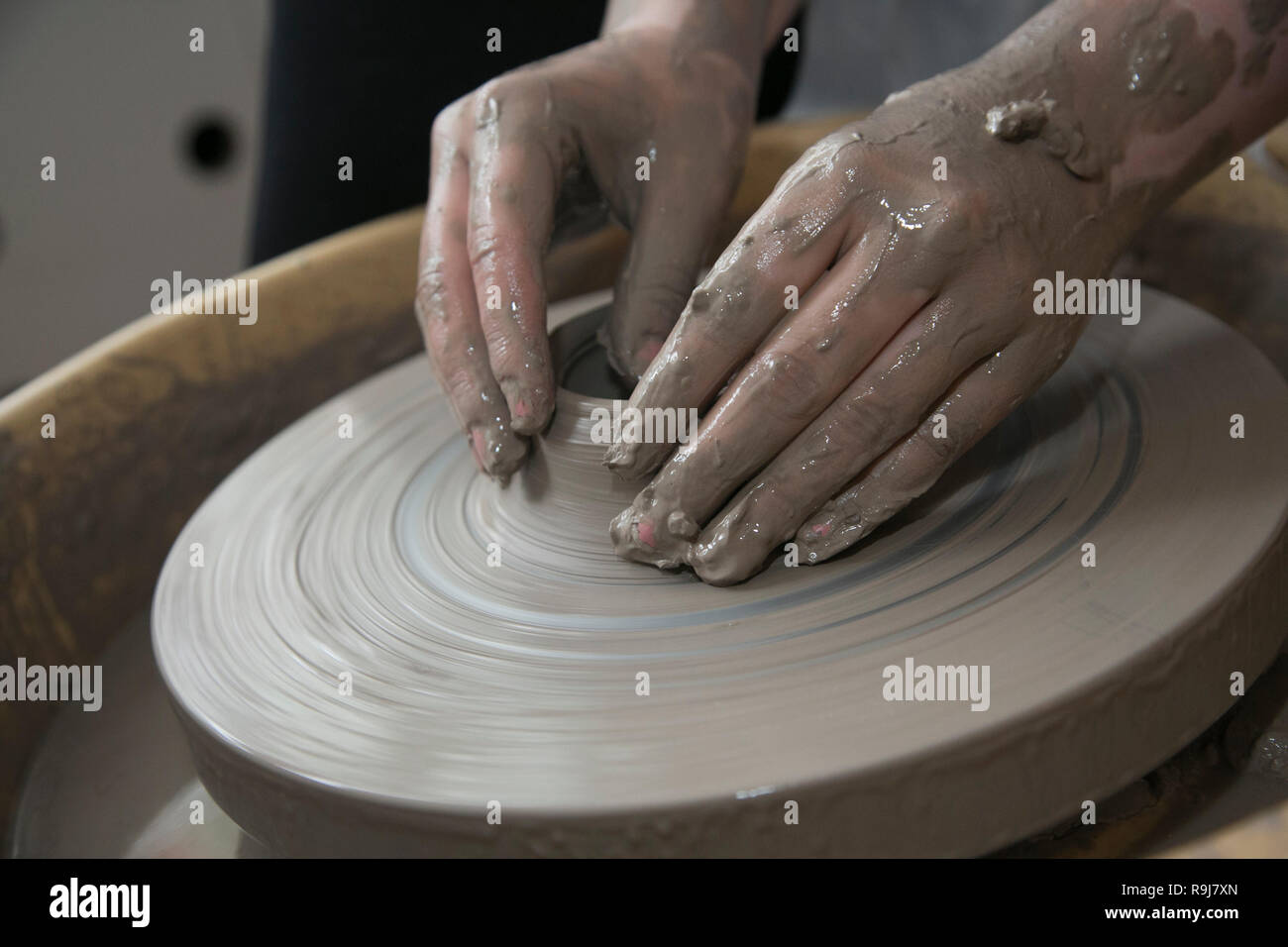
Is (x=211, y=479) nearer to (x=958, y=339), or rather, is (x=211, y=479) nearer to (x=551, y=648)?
(x=551, y=648)

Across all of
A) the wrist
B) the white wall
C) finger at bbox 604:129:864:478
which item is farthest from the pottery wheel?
the white wall

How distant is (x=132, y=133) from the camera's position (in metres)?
3.55

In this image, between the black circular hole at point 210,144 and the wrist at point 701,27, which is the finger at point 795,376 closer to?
the wrist at point 701,27

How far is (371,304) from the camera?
177 centimetres

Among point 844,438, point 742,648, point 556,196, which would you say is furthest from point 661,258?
point 742,648

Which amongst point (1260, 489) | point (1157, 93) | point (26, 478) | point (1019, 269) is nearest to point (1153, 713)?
point (1260, 489)

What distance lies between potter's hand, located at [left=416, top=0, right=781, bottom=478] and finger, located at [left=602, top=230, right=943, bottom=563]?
A: 186 millimetres

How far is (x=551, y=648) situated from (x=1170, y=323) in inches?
32.8

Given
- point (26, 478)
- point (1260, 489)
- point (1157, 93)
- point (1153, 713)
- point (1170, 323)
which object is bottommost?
point (1153, 713)

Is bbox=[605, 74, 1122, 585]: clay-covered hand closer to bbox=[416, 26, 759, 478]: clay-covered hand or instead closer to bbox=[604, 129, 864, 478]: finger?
bbox=[604, 129, 864, 478]: finger

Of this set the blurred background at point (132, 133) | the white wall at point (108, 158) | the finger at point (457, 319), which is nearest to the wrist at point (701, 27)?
the finger at point (457, 319)

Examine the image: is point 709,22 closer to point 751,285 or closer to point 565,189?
point 565,189

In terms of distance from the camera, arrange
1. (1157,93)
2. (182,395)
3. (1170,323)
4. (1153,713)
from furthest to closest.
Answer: (182,395), (1170,323), (1157,93), (1153,713)

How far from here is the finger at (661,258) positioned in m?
1.16
